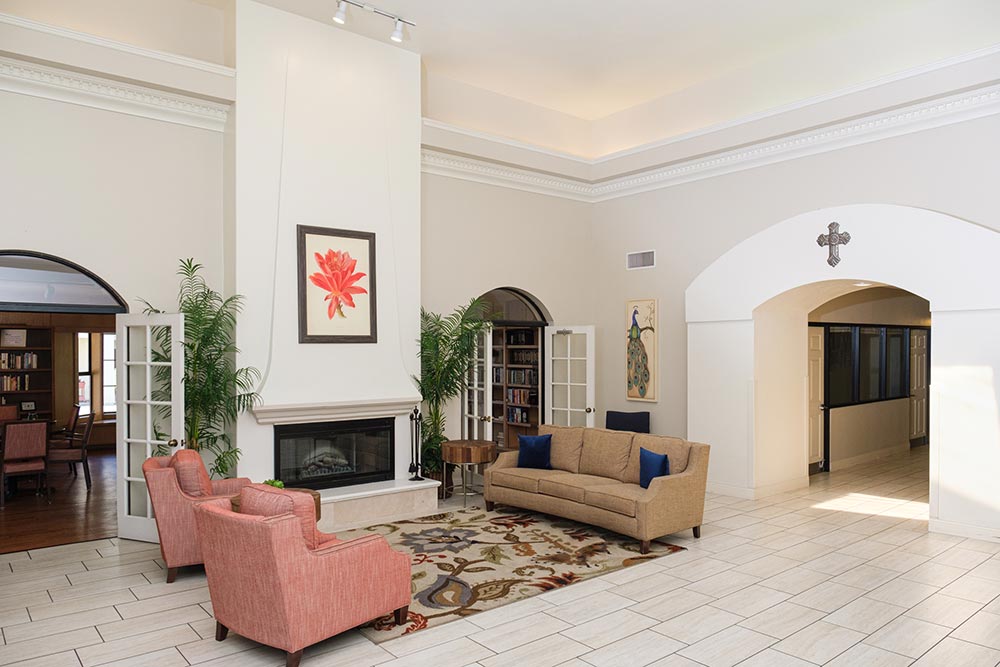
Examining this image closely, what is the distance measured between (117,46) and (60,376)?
7.95 metres

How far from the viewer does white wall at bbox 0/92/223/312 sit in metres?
5.83

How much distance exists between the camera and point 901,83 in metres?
Answer: 6.59

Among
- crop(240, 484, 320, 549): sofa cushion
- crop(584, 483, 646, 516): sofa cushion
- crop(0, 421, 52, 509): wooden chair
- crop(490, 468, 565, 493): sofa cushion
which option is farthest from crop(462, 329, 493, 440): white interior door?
crop(0, 421, 52, 509): wooden chair

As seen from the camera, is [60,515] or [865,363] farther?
[865,363]

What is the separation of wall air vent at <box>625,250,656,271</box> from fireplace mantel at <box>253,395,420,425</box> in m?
3.72

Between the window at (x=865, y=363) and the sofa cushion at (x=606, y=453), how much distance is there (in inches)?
164

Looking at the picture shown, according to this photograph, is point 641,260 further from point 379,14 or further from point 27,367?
point 27,367

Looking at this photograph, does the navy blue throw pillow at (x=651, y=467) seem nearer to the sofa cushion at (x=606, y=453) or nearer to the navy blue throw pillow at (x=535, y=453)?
the sofa cushion at (x=606, y=453)

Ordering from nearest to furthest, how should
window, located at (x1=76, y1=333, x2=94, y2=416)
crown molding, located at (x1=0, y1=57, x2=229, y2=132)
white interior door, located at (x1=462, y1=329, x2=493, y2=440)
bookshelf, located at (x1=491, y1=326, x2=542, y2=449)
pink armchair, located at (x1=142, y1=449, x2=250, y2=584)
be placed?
pink armchair, located at (x1=142, y1=449, x2=250, y2=584) < crown molding, located at (x1=0, y1=57, x2=229, y2=132) < white interior door, located at (x1=462, y1=329, x2=493, y2=440) < bookshelf, located at (x1=491, y1=326, x2=542, y2=449) < window, located at (x1=76, y1=333, x2=94, y2=416)

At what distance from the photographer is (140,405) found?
249 inches

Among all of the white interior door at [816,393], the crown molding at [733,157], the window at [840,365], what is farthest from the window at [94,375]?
the window at [840,365]

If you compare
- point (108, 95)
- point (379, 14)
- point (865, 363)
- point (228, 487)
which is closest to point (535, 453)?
point (228, 487)

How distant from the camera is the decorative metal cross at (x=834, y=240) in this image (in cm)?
711

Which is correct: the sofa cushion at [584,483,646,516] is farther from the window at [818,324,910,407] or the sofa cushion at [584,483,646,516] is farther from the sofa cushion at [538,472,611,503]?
the window at [818,324,910,407]
